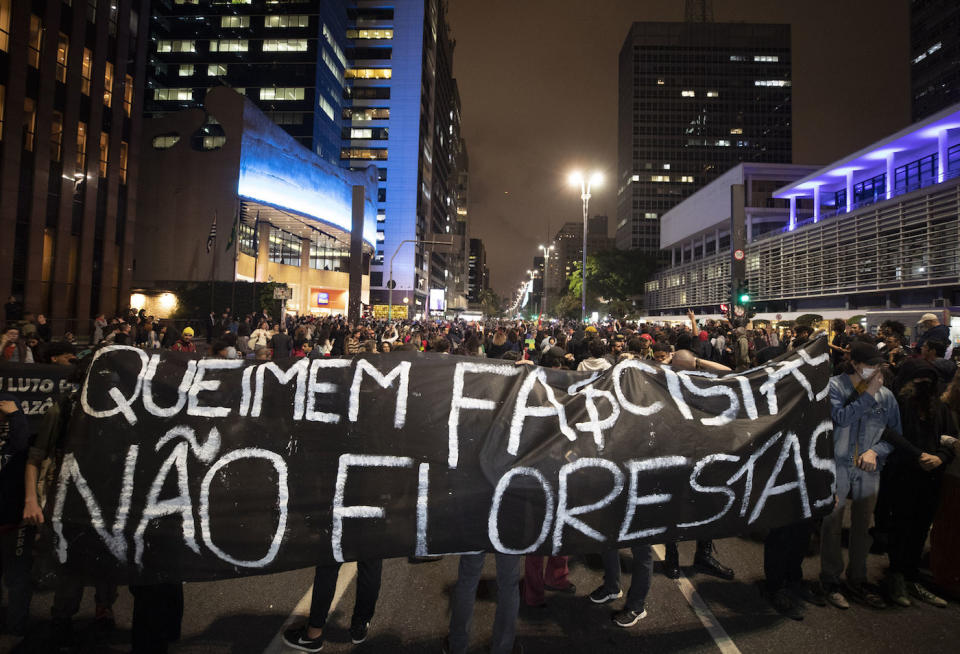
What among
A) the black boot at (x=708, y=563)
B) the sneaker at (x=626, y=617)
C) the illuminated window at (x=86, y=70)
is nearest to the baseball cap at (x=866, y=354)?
the black boot at (x=708, y=563)

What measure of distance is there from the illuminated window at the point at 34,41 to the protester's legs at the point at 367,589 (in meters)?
32.6

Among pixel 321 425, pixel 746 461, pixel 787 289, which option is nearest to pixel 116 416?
pixel 321 425

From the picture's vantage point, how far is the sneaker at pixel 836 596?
405 centimetres

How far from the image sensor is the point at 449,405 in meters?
3.35

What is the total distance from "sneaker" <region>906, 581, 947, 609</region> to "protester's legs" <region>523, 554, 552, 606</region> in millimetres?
3311

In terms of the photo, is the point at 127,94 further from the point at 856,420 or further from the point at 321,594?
the point at 856,420

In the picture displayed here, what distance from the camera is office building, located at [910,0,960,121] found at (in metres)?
84.1

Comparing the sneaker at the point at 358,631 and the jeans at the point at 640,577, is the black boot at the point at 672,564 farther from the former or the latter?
the sneaker at the point at 358,631

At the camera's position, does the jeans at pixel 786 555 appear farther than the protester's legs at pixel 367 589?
Yes

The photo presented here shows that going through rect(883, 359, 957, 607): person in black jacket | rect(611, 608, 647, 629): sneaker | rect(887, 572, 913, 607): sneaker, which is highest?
rect(883, 359, 957, 607): person in black jacket

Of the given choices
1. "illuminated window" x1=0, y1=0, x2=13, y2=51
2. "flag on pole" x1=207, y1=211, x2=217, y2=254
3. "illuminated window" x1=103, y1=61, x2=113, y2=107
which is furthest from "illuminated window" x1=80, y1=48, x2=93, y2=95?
"flag on pole" x1=207, y1=211, x2=217, y2=254

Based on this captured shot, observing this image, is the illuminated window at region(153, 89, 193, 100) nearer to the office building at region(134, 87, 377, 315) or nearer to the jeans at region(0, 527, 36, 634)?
the office building at region(134, 87, 377, 315)

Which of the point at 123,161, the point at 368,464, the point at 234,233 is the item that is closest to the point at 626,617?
the point at 368,464

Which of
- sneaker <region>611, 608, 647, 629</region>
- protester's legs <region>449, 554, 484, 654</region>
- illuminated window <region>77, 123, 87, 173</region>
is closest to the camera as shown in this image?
protester's legs <region>449, 554, 484, 654</region>
